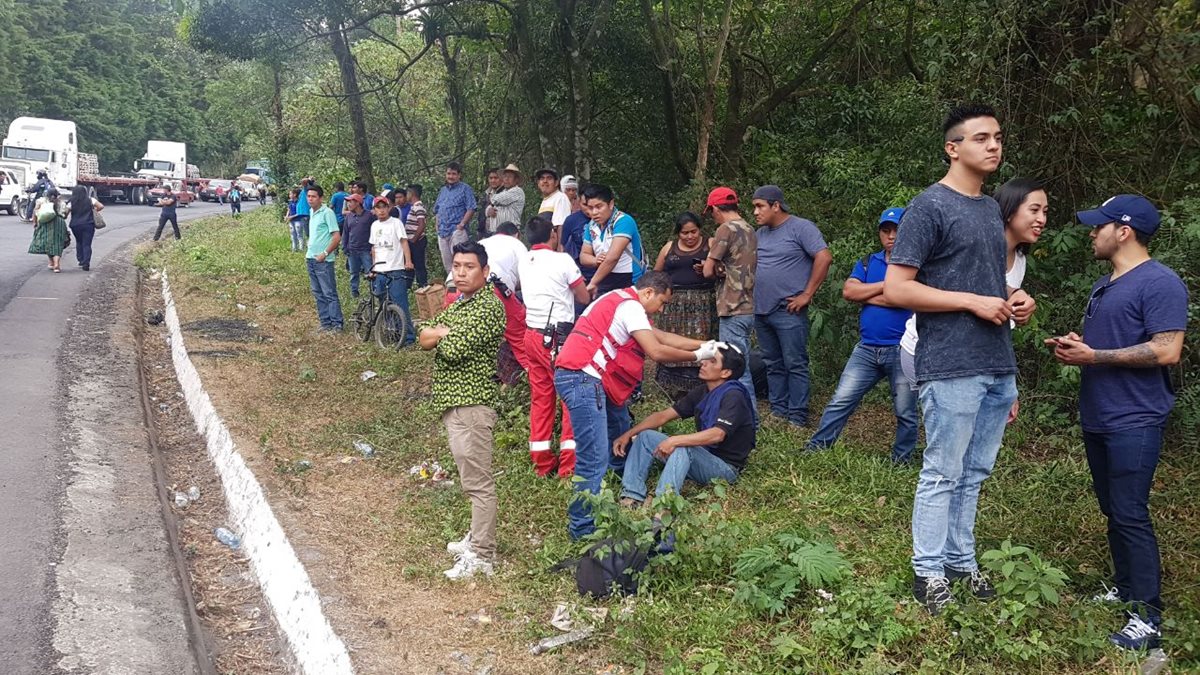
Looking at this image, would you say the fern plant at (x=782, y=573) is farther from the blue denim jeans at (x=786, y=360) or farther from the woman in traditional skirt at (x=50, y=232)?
the woman in traditional skirt at (x=50, y=232)

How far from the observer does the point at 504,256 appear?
7176 millimetres

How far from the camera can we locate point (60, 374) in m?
9.56

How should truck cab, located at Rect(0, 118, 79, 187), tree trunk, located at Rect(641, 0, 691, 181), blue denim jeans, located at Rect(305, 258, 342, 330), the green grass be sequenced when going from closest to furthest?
the green grass < tree trunk, located at Rect(641, 0, 691, 181) < blue denim jeans, located at Rect(305, 258, 342, 330) < truck cab, located at Rect(0, 118, 79, 187)

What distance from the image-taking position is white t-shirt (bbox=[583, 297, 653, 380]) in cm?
515

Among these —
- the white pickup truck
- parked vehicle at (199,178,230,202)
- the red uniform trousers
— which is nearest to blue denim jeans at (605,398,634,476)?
the red uniform trousers

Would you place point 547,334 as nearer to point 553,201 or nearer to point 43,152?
point 553,201

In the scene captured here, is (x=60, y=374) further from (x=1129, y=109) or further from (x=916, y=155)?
(x=1129, y=109)

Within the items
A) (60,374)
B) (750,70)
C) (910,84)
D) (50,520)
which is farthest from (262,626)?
(750,70)

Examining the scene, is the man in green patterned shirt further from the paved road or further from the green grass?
the paved road

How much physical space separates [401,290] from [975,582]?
24.9ft

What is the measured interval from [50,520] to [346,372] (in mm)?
4043

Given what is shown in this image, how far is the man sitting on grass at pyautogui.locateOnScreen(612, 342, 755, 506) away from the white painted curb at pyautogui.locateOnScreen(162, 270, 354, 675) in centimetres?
189

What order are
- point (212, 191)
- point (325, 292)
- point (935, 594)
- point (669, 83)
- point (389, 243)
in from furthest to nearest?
point (212, 191) < point (669, 83) < point (325, 292) < point (389, 243) < point (935, 594)

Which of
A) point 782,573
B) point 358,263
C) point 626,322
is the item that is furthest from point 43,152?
point 782,573
